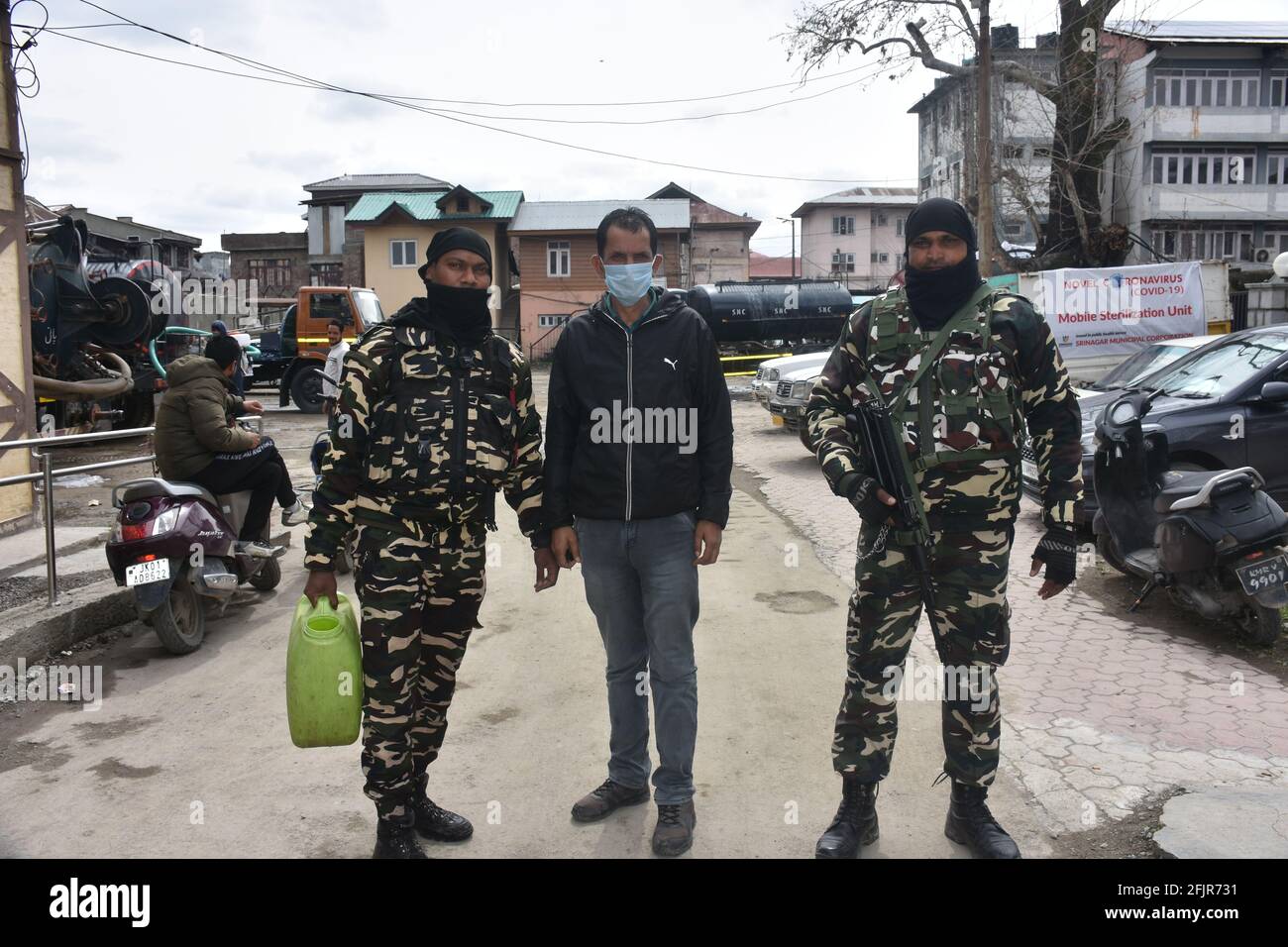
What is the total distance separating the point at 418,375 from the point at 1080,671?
3840mm

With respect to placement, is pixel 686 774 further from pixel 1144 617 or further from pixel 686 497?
pixel 1144 617

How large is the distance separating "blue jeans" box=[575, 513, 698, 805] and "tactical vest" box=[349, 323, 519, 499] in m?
0.45

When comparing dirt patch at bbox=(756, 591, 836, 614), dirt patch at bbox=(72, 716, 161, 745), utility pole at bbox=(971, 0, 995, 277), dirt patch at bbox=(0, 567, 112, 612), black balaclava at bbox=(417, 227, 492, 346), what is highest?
utility pole at bbox=(971, 0, 995, 277)

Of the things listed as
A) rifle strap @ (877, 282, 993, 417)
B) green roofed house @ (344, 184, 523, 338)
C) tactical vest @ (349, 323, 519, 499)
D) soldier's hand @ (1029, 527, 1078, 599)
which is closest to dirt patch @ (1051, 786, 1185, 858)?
soldier's hand @ (1029, 527, 1078, 599)

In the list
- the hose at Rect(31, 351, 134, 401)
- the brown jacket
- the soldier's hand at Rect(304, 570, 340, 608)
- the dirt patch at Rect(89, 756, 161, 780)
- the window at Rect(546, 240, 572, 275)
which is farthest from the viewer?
the window at Rect(546, 240, 572, 275)

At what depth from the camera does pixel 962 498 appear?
306 centimetres

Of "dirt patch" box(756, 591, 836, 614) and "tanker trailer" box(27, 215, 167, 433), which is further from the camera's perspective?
"tanker trailer" box(27, 215, 167, 433)

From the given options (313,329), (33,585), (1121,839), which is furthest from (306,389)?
(1121,839)

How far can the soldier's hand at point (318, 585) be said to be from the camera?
303 cm

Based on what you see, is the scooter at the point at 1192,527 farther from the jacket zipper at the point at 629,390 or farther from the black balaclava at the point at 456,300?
the black balaclava at the point at 456,300

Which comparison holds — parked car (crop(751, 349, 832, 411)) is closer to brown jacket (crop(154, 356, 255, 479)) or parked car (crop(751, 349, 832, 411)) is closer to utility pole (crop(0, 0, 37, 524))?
utility pole (crop(0, 0, 37, 524))

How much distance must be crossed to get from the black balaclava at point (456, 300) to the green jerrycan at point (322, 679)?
3.18 feet

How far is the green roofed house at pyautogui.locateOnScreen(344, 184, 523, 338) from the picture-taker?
141 ft

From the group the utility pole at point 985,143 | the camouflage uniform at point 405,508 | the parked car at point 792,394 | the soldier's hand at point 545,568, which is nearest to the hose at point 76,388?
the camouflage uniform at point 405,508
